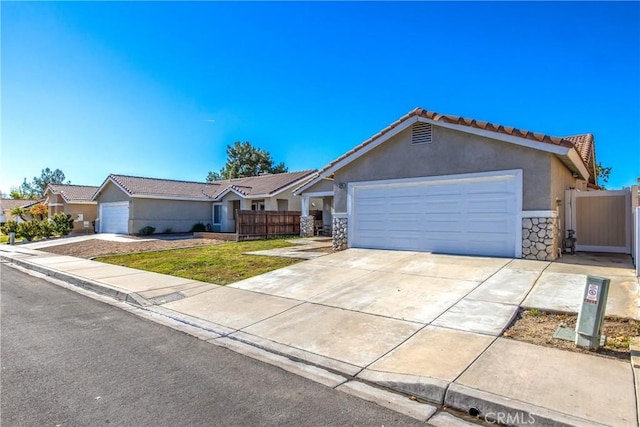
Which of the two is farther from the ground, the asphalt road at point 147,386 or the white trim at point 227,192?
the white trim at point 227,192

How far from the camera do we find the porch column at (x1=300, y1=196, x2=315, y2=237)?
23.8 metres

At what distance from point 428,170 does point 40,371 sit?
1072 centimetres

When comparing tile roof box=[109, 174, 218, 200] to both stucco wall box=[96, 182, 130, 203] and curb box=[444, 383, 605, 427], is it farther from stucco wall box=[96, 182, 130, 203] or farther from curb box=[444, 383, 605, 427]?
curb box=[444, 383, 605, 427]

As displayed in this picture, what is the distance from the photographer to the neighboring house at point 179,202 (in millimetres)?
26844

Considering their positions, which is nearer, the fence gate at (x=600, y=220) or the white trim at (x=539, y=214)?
the white trim at (x=539, y=214)

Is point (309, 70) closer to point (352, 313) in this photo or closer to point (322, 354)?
point (352, 313)

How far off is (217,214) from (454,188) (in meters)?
22.9

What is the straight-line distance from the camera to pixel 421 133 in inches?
482

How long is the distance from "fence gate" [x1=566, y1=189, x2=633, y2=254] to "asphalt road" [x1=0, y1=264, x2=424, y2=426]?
12443 mm

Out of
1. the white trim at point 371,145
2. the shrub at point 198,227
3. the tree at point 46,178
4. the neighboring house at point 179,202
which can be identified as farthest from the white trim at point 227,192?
the tree at point 46,178

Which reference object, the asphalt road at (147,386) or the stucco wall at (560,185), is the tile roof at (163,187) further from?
Result: the stucco wall at (560,185)

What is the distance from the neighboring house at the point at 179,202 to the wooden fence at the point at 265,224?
273 cm

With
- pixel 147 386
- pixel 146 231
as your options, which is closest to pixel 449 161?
pixel 147 386

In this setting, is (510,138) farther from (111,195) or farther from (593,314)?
(111,195)
